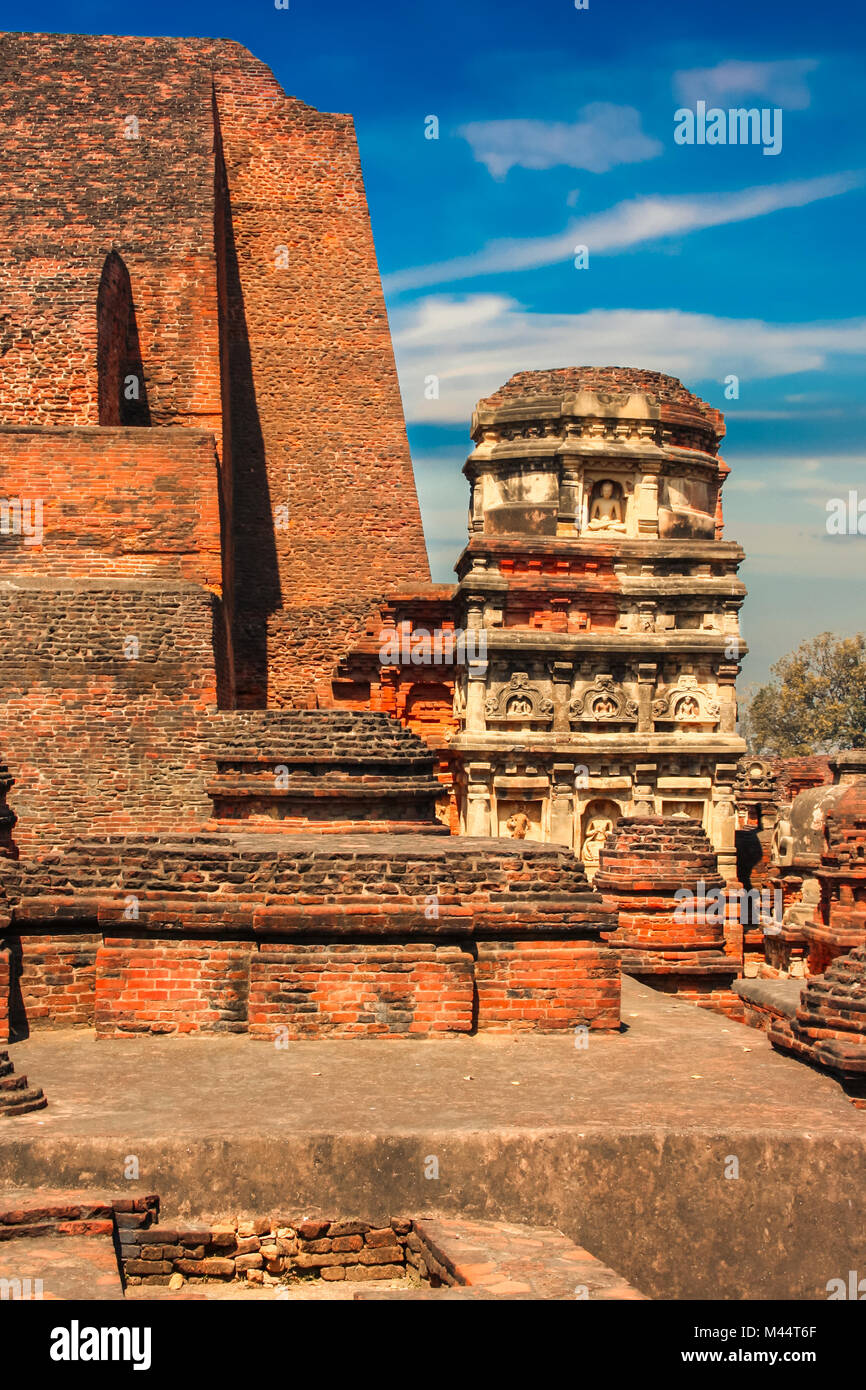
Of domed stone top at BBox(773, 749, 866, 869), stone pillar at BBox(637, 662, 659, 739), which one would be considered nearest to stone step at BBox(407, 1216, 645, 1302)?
domed stone top at BBox(773, 749, 866, 869)

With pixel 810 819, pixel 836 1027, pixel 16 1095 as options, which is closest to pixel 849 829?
pixel 810 819

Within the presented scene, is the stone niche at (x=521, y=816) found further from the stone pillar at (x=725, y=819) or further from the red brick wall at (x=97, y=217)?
the red brick wall at (x=97, y=217)

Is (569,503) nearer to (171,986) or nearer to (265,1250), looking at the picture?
(171,986)

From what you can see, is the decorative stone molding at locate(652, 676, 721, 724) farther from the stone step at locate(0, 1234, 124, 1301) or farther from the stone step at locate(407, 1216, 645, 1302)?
the stone step at locate(0, 1234, 124, 1301)

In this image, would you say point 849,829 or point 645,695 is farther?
point 645,695

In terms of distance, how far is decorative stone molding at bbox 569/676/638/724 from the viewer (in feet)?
61.8

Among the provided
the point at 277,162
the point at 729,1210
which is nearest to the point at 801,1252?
the point at 729,1210

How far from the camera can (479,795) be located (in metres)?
18.5

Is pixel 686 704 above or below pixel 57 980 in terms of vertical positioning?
above

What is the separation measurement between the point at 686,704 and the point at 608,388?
4654 mm

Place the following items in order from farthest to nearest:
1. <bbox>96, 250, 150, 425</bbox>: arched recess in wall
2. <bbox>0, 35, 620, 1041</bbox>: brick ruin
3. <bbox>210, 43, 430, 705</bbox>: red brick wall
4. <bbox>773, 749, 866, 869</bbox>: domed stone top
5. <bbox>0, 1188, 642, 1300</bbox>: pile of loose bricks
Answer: <bbox>210, 43, 430, 705</bbox>: red brick wall → <bbox>96, 250, 150, 425</bbox>: arched recess in wall → <bbox>773, 749, 866, 869</bbox>: domed stone top → <bbox>0, 35, 620, 1041</bbox>: brick ruin → <bbox>0, 1188, 642, 1300</bbox>: pile of loose bricks

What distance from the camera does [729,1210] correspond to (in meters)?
5.88

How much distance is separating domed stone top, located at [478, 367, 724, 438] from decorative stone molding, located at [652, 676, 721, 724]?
391 centimetres
